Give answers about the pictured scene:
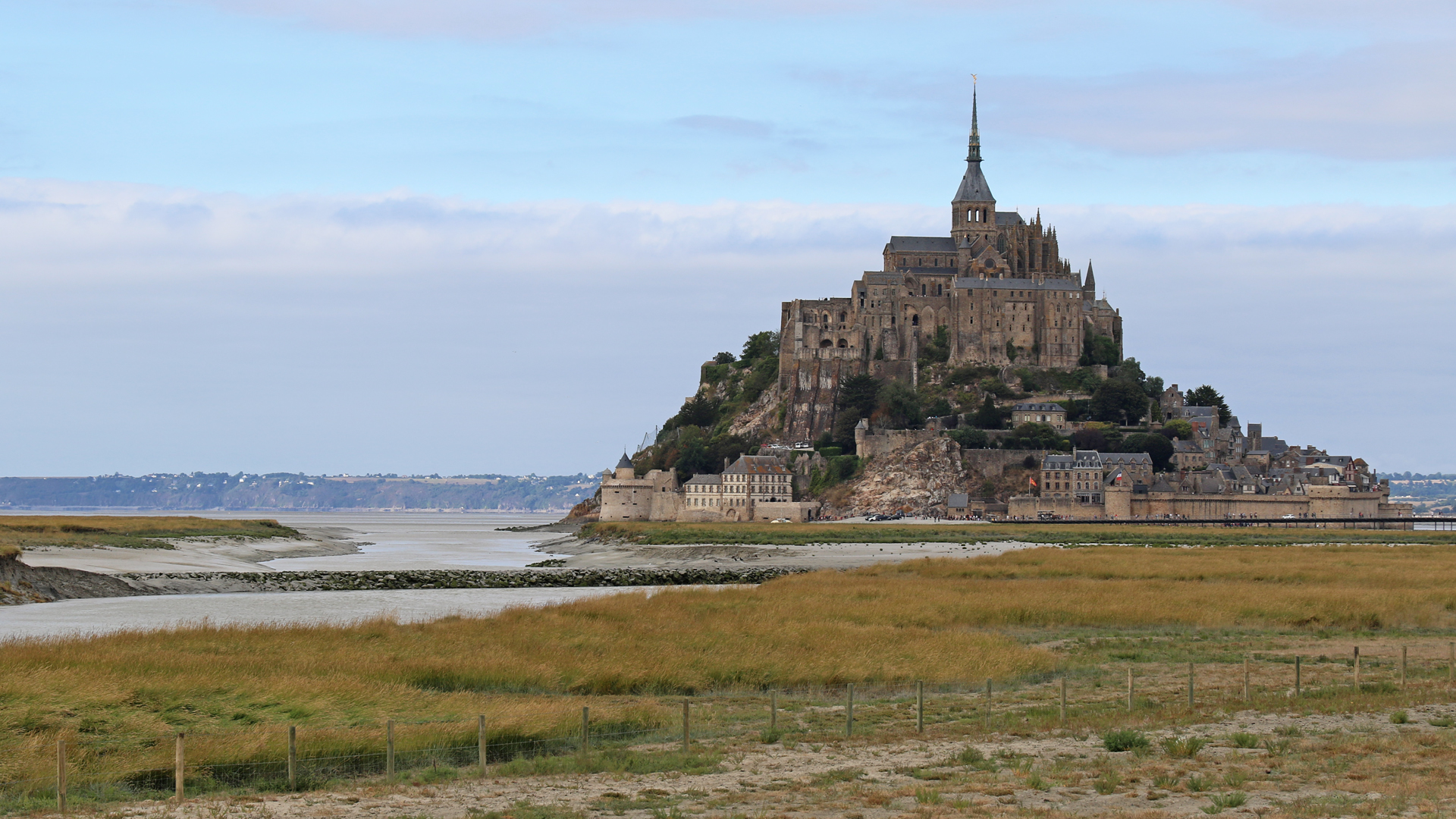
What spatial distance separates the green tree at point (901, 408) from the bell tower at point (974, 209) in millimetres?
22308

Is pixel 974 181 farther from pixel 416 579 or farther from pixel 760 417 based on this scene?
pixel 416 579

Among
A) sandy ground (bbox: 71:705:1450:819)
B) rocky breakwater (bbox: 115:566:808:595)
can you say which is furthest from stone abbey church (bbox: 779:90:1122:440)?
sandy ground (bbox: 71:705:1450:819)

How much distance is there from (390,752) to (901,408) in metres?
119

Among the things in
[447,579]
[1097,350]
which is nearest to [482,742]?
[447,579]

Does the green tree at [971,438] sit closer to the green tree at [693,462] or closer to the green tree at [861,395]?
the green tree at [861,395]

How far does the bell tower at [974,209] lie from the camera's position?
15325 cm

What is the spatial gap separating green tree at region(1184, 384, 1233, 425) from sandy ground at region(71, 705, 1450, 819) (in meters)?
137

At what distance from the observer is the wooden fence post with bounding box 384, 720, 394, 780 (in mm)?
18438

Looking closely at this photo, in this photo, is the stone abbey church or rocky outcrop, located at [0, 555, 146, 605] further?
the stone abbey church

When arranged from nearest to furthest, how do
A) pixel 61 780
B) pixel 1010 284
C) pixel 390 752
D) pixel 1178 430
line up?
pixel 61 780 → pixel 390 752 → pixel 1178 430 → pixel 1010 284

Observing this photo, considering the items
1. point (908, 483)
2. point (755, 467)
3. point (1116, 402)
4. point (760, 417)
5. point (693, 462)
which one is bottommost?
point (908, 483)

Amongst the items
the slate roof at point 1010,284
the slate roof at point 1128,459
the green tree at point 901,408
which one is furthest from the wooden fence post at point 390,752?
the slate roof at point 1010,284

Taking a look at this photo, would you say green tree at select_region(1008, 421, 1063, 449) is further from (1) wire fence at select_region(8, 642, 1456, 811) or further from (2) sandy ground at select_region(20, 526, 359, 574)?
(1) wire fence at select_region(8, 642, 1456, 811)

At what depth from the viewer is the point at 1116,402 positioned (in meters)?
137
